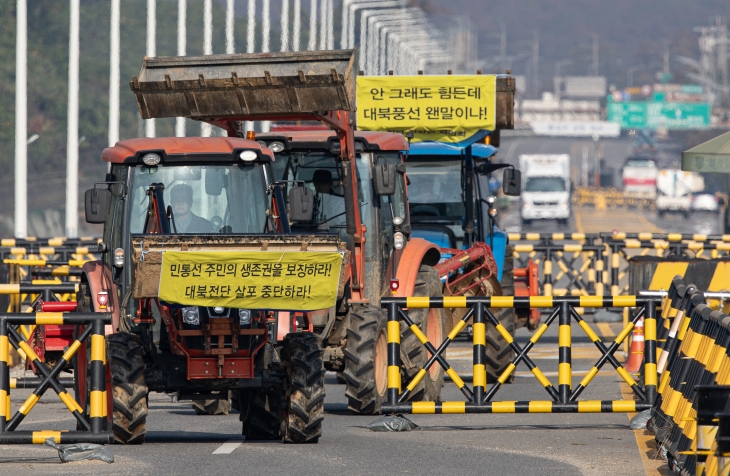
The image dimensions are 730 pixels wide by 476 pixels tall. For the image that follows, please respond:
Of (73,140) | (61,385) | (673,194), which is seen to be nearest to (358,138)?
(61,385)

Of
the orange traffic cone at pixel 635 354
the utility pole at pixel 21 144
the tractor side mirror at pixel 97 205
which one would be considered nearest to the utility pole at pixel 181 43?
the utility pole at pixel 21 144

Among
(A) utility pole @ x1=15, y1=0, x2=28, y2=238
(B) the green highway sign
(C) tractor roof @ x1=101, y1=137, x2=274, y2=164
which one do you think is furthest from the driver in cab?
(B) the green highway sign

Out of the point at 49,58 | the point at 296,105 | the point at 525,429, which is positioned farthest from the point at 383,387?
the point at 49,58

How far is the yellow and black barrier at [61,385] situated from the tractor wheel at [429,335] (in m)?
3.67

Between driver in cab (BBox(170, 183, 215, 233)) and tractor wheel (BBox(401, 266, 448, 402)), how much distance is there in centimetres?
293

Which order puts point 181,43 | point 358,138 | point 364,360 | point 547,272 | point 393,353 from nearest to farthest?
point 393,353 → point 364,360 → point 358,138 → point 547,272 → point 181,43

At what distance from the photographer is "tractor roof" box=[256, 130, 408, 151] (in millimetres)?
15438

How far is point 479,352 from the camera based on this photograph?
42.9ft

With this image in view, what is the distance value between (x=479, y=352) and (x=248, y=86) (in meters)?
3.22

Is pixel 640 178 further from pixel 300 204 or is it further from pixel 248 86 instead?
pixel 300 204

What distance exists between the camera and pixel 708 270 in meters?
19.1

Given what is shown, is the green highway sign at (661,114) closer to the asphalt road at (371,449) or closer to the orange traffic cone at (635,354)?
the orange traffic cone at (635,354)

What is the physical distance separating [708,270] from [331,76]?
7.50 meters

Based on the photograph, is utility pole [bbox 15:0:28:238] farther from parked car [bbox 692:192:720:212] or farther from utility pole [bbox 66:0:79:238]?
parked car [bbox 692:192:720:212]
